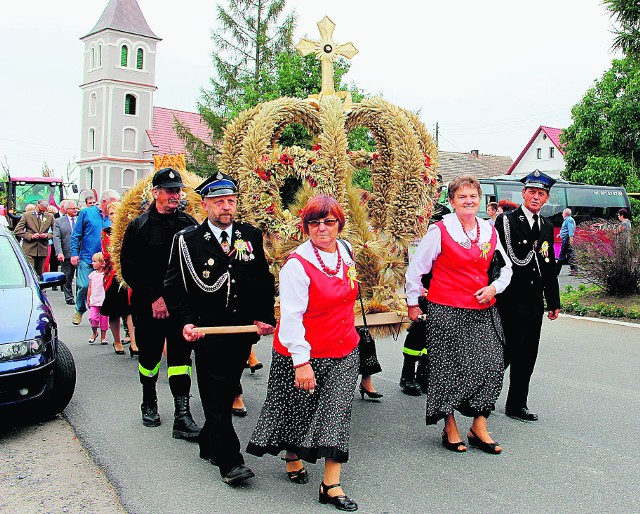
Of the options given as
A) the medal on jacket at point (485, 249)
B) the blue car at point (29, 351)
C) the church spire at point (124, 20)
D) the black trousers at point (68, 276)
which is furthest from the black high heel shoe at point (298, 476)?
the church spire at point (124, 20)

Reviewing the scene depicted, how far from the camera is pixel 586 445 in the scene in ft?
16.7

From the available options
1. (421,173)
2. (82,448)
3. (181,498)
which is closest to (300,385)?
(181,498)

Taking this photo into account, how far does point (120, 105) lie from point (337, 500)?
58.9 m

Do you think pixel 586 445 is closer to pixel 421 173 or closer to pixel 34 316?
pixel 421 173

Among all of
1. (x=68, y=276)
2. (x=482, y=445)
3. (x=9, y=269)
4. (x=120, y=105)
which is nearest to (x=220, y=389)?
(x=482, y=445)

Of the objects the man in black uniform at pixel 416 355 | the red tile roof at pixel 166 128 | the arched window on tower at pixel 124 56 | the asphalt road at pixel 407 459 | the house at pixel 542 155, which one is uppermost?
the arched window on tower at pixel 124 56

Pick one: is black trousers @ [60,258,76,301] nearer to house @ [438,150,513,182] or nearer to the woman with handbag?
the woman with handbag

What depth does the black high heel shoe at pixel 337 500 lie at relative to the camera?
391 centimetres

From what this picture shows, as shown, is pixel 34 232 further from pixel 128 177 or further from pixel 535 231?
pixel 128 177

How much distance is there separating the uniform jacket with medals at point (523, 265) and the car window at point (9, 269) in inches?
160

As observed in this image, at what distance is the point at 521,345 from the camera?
18.5 ft

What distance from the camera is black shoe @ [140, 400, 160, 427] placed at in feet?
18.0

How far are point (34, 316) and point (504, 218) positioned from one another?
3792 millimetres

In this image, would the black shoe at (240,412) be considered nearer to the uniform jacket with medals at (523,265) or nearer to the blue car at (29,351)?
the blue car at (29,351)
